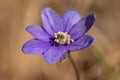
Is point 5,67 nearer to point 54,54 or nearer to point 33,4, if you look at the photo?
point 33,4

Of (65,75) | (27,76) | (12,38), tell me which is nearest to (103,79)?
(65,75)

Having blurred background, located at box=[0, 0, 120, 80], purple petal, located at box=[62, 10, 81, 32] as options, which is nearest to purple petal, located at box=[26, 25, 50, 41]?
purple petal, located at box=[62, 10, 81, 32]

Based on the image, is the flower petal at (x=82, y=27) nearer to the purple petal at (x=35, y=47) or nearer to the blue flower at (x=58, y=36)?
the blue flower at (x=58, y=36)

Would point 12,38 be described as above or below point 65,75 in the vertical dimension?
above

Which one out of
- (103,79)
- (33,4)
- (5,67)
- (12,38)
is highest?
(33,4)

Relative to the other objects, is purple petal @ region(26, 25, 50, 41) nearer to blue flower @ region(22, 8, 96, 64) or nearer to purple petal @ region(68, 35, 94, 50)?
blue flower @ region(22, 8, 96, 64)
